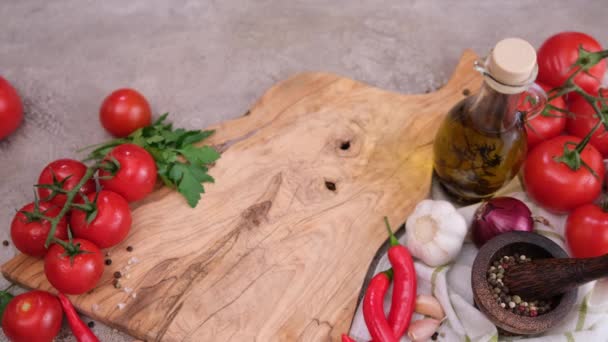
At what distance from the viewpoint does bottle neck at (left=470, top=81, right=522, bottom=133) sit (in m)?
1.25

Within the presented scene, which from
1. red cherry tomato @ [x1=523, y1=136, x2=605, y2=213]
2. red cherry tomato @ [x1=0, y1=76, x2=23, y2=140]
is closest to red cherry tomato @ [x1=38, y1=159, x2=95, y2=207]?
red cherry tomato @ [x1=0, y1=76, x2=23, y2=140]

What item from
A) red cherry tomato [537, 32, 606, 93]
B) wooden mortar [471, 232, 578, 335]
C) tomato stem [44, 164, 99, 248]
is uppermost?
red cherry tomato [537, 32, 606, 93]

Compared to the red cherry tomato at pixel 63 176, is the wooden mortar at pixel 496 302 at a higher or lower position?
lower

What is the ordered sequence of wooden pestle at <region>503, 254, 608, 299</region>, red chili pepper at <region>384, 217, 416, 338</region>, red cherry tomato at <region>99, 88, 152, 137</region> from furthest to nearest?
red cherry tomato at <region>99, 88, 152, 137</region>, red chili pepper at <region>384, 217, 416, 338</region>, wooden pestle at <region>503, 254, 608, 299</region>

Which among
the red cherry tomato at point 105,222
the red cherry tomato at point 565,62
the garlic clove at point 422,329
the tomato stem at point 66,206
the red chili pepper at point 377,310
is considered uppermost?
the red cherry tomato at point 565,62

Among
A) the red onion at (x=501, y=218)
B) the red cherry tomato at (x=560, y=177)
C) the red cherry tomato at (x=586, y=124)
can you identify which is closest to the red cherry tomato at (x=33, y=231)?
the red onion at (x=501, y=218)

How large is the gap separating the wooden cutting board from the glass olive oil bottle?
11 cm

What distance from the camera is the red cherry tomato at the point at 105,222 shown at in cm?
133

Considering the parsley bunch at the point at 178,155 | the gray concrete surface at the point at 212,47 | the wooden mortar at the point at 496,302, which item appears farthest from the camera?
the gray concrete surface at the point at 212,47

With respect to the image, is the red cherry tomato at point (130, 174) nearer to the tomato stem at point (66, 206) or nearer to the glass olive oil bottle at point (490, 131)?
the tomato stem at point (66, 206)

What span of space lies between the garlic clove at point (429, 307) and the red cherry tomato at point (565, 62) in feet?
2.12

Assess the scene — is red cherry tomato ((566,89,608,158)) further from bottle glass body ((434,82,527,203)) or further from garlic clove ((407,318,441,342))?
garlic clove ((407,318,441,342))

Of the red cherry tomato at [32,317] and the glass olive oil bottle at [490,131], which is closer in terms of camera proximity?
the glass olive oil bottle at [490,131]

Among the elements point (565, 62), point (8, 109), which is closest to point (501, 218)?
point (565, 62)
